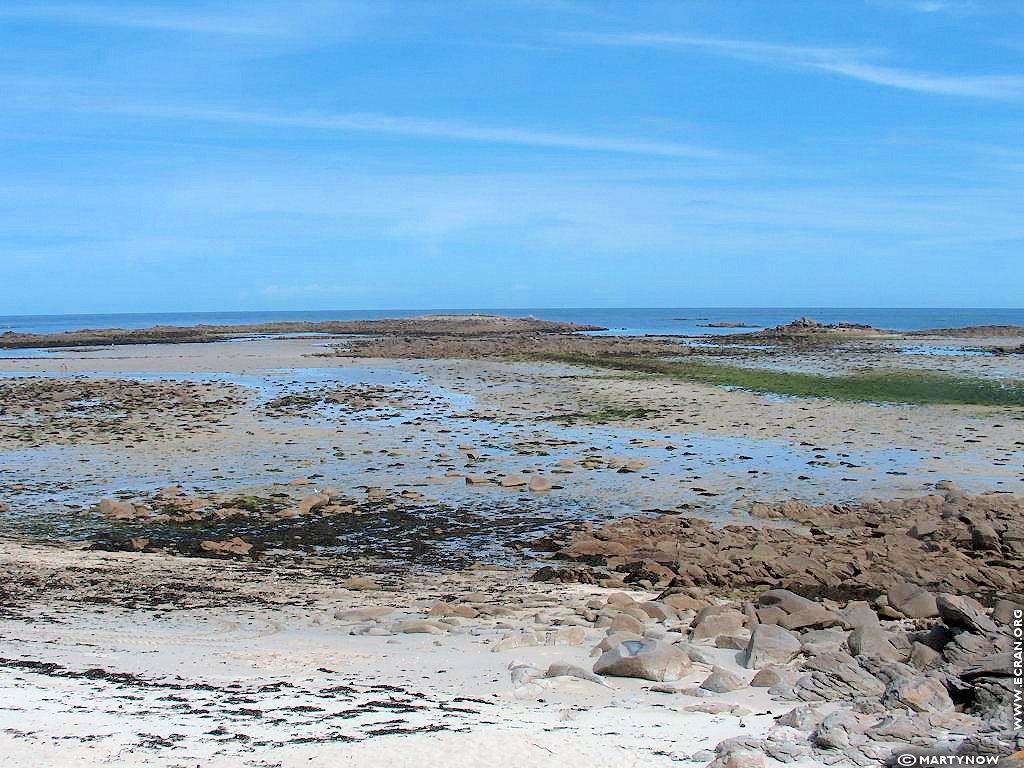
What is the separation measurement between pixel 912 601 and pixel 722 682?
11.0ft

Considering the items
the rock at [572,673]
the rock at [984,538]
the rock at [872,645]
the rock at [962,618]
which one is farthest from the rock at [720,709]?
the rock at [984,538]

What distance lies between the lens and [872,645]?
22.9 feet

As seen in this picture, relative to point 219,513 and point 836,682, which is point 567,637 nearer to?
point 836,682

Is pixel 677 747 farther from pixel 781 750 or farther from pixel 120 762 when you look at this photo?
pixel 120 762

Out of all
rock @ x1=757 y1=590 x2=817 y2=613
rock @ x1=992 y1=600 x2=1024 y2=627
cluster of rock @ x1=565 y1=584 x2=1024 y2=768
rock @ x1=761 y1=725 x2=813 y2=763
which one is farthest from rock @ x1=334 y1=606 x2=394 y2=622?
rock @ x1=992 y1=600 x2=1024 y2=627

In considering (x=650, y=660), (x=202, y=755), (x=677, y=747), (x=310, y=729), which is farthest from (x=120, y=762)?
(x=650, y=660)

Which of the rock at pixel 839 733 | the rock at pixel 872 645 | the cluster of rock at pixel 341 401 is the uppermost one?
the cluster of rock at pixel 341 401

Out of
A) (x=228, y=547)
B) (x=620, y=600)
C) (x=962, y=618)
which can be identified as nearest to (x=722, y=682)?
(x=962, y=618)

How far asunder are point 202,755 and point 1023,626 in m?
6.09

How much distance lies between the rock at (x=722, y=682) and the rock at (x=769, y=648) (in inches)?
18.9

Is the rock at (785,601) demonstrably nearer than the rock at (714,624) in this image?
No

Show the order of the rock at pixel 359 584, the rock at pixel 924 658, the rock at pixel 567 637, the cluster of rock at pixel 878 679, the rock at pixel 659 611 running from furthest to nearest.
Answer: the rock at pixel 359 584 < the rock at pixel 659 611 < the rock at pixel 567 637 < the rock at pixel 924 658 < the cluster of rock at pixel 878 679

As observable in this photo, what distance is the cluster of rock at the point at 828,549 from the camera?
398 inches

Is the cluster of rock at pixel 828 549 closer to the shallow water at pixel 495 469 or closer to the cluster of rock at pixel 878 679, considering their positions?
the shallow water at pixel 495 469
